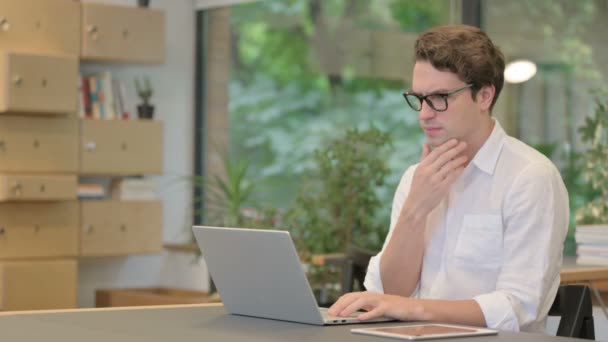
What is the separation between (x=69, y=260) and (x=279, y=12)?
1854 mm

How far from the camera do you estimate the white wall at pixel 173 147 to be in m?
6.52

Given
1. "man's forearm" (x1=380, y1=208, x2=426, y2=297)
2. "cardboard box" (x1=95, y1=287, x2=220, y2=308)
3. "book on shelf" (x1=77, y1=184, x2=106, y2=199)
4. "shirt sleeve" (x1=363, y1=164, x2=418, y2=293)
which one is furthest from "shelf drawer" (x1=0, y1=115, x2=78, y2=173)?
"man's forearm" (x1=380, y1=208, x2=426, y2=297)

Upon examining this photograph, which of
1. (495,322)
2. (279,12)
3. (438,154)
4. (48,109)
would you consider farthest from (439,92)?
(279,12)

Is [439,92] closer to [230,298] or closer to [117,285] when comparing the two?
[230,298]

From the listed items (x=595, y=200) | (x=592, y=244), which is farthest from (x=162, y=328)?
(x=595, y=200)

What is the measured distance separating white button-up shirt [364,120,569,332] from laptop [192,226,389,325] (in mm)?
319

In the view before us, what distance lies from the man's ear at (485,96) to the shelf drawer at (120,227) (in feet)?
12.7

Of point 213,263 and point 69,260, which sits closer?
point 213,263

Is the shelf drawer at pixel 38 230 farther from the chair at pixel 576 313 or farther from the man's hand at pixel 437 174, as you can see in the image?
the chair at pixel 576 313

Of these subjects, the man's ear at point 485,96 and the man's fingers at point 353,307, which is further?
the man's ear at point 485,96

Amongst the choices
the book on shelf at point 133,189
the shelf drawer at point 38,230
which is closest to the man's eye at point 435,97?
the shelf drawer at point 38,230

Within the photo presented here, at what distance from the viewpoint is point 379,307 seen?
210cm

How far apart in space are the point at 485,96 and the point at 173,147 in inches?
175

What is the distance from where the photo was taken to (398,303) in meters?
2.13
